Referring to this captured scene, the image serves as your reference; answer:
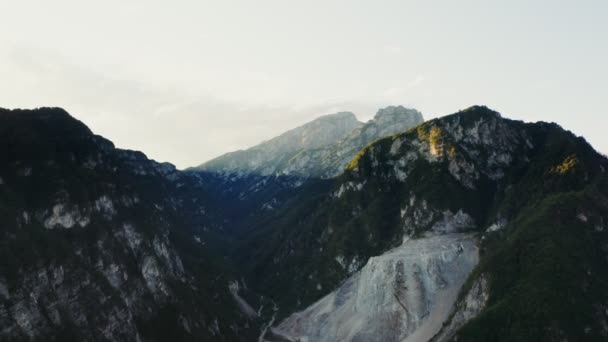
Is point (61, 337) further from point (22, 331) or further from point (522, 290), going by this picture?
point (522, 290)

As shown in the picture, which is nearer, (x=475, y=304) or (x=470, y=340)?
(x=470, y=340)

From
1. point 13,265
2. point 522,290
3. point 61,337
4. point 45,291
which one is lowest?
point 522,290

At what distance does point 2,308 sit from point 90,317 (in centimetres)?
3439

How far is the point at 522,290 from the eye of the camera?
7190 inches

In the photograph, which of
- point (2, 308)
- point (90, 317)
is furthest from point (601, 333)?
point (2, 308)

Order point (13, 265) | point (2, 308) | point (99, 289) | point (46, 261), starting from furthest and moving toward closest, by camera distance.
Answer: point (99, 289)
point (46, 261)
point (13, 265)
point (2, 308)

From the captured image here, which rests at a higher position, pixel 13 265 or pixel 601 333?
pixel 13 265

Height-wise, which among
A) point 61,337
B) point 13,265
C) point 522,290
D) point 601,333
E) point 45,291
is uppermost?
point 13,265

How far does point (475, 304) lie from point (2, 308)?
147 meters

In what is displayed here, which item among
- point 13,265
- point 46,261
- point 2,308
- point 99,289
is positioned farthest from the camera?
point 99,289

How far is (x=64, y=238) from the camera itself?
196750 millimetres

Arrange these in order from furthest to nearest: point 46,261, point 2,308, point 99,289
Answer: point 99,289 → point 46,261 → point 2,308

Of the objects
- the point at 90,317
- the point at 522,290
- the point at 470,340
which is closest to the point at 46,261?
the point at 90,317

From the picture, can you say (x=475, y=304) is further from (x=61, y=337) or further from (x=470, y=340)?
(x=61, y=337)
